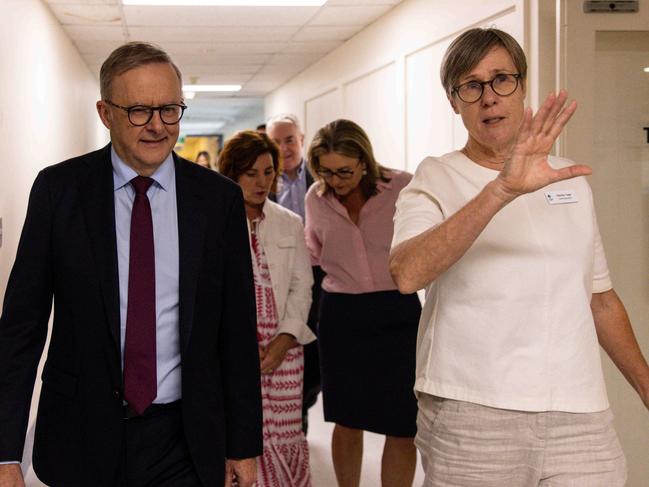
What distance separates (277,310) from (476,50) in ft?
5.51

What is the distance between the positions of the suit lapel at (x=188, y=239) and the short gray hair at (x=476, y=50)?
64cm

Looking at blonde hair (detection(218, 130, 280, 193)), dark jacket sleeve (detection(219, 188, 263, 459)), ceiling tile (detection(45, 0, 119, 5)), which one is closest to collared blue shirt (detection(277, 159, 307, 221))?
blonde hair (detection(218, 130, 280, 193))

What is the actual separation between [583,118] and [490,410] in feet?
8.10

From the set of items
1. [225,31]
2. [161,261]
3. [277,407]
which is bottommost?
[277,407]

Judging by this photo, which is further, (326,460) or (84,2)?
(84,2)

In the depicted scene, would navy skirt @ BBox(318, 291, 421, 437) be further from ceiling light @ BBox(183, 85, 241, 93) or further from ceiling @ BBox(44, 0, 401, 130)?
ceiling light @ BBox(183, 85, 241, 93)

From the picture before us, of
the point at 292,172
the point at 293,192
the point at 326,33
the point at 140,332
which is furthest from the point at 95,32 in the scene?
the point at 140,332

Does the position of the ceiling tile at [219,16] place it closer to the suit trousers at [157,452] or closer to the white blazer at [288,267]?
the white blazer at [288,267]

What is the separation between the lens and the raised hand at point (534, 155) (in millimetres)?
1700

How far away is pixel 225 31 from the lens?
782 cm

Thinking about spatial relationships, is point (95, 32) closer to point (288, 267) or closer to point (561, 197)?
point (288, 267)

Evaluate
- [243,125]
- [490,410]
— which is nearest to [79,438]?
[490,410]

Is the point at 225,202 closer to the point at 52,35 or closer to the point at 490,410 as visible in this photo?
the point at 490,410

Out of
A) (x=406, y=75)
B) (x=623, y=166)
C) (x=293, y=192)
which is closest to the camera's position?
(x=623, y=166)
